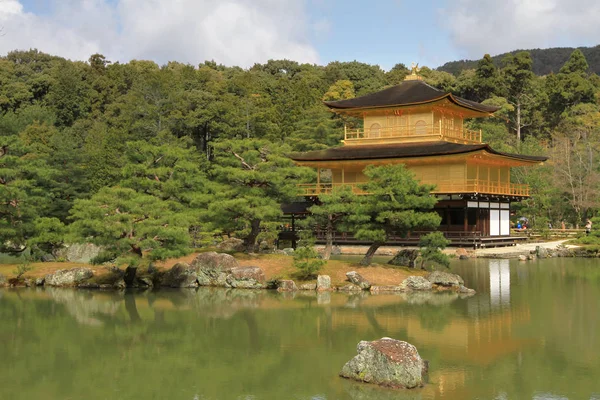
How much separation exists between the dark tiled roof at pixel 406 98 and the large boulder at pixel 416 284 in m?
16.0

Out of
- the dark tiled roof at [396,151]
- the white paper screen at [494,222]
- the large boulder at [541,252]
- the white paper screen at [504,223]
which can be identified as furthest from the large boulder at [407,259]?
the white paper screen at [504,223]

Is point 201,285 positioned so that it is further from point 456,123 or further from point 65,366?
point 456,123

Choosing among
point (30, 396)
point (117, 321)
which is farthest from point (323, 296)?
point (30, 396)

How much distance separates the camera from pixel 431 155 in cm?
3391

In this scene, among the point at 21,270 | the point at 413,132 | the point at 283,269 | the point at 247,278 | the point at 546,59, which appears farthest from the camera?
the point at 546,59

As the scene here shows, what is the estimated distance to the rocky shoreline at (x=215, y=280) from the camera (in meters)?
20.9

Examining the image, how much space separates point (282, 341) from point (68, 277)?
35.9 ft

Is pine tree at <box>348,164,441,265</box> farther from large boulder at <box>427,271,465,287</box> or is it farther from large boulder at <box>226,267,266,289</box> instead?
large boulder at <box>226,267,266,289</box>

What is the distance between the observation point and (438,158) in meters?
34.2

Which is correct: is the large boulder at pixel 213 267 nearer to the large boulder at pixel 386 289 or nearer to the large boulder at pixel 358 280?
the large boulder at pixel 358 280

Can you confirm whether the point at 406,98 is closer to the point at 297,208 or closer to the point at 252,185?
the point at 297,208

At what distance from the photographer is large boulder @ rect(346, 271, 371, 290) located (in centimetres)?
2092

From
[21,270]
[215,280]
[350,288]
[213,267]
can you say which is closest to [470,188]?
[350,288]

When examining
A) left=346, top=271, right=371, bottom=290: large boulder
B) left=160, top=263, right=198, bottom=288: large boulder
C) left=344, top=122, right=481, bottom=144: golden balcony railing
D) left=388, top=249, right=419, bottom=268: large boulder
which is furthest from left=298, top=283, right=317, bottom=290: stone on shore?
left=344, top=122, right=481, bottom=144: golden balcony railing
